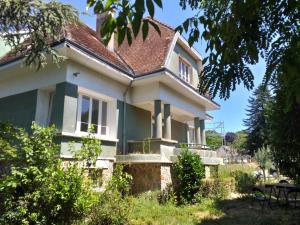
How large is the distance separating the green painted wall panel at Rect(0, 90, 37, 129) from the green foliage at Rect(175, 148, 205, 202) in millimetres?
6849

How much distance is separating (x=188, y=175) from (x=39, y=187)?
7.25 meters

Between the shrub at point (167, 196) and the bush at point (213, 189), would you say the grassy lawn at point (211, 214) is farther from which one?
the bush at point (213, 189)

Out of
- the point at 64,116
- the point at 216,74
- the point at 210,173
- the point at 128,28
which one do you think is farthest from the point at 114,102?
the point at 128,28

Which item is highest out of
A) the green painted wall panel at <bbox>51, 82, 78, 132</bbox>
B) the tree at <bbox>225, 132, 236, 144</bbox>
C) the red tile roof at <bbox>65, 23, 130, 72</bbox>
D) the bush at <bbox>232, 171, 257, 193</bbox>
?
the tree at <bbox>225, 132, 236, 144</bbox>

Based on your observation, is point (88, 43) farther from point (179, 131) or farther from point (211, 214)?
point (179, 131)

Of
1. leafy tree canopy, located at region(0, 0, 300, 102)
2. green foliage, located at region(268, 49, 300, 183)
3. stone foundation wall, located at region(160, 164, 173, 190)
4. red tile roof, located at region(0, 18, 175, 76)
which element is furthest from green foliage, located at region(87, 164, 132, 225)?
red tile roof, located at region(0, 18, 175, 76)

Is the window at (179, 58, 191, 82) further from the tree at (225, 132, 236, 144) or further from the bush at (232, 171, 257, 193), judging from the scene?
the tree at (225, 132, 236, 144)

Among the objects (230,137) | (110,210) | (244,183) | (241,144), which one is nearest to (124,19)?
(110,210)

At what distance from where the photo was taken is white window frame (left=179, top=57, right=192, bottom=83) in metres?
18.8

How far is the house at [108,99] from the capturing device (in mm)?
12273

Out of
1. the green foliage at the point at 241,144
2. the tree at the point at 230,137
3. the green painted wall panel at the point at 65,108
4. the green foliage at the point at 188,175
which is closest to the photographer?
the green painted wall panel at the point at 65,108

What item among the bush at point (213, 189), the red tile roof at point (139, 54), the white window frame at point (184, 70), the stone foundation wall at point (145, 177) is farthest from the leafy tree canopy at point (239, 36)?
the white window frame at point (184, 70)

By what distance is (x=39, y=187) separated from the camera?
7539 mm

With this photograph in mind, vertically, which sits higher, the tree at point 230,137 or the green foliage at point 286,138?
the tree at point 230,137
